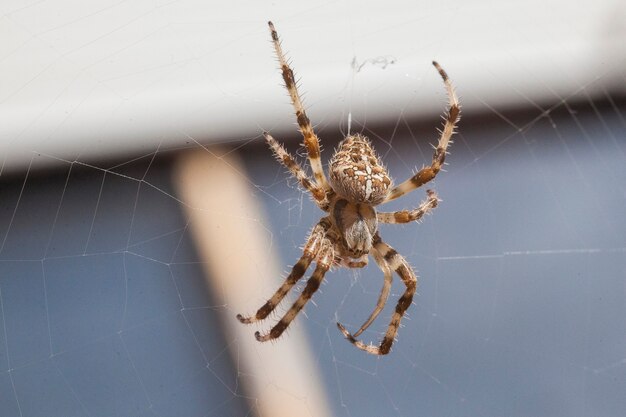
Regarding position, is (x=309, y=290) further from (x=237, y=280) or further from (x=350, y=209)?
(x=237, y=280)

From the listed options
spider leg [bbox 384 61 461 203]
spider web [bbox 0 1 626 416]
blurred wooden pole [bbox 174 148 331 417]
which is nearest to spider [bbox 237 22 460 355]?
spider leg [bbox 384 61 461 203]

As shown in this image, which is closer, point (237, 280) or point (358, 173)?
point (358, 173)

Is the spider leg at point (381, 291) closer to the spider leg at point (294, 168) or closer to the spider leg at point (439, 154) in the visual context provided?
the spider leg at point (439, 154)

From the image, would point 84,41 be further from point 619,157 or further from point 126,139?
point 619,157

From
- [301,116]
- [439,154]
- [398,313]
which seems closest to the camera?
[301,116]

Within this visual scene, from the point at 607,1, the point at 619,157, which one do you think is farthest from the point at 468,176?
the point at 607,1

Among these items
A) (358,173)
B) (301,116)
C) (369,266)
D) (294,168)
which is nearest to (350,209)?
(358,173)

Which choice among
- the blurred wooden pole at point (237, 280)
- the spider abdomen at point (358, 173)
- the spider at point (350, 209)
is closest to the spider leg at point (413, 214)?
the spider at point (350, 209)
